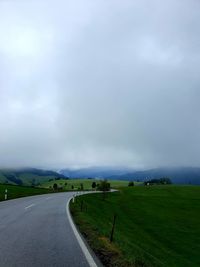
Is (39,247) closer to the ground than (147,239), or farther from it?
farther from it

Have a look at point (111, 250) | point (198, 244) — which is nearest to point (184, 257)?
point (198, 244)

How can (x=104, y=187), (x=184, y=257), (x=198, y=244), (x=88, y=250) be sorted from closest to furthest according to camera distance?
(x=88, y=250)
(x=184, y=257)
(x=198, y=244)
(x=104, y=187)

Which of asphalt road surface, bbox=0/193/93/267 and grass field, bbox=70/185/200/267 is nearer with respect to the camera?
asphalt road surface, bbox=0/193/93/267

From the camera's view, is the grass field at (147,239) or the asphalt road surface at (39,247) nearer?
the asphalt road surface at (39,247)

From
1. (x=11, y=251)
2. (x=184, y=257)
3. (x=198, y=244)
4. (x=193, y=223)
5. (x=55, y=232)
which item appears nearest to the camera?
(x=11, y=251)

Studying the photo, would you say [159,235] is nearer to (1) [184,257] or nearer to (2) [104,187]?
(1) [184,257]

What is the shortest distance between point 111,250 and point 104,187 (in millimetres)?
68879

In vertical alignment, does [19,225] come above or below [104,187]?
below

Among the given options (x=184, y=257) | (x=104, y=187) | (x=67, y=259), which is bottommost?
(x=184, y=257)

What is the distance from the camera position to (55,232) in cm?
1639

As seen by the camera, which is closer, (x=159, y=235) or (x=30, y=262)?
(x=30, y=262)

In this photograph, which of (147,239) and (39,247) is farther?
(147,239)

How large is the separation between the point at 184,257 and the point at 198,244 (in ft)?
17.9

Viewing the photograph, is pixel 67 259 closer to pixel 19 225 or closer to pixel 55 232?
pixel 55 232
